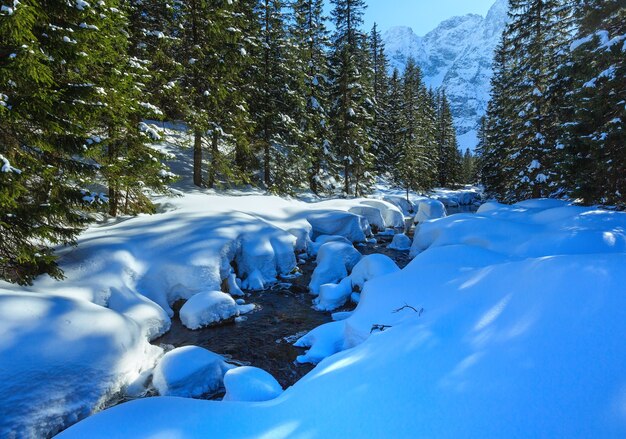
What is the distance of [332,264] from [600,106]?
35.7 ft

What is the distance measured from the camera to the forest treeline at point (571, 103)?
11.6 meters

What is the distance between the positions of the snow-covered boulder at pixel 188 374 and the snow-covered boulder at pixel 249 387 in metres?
1.21

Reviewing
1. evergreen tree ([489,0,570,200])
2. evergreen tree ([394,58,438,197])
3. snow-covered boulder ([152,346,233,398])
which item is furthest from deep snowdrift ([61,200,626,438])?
evergreen tree ([394,58,438,197])

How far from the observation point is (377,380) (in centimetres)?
321

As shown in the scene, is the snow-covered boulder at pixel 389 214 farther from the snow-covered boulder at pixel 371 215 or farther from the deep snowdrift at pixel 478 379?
the deep snowdrift at pixel 478 379

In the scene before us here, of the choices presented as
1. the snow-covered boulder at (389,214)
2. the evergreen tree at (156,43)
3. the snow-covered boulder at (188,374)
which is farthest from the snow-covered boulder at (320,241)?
the snow-covered boulder at (188,374)

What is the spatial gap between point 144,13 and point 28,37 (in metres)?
11.5

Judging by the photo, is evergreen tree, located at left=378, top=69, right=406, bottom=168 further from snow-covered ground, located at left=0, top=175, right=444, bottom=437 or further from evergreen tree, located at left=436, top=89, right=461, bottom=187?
snow-covered ground, located at left=0, top=175, right=444, bottom=437

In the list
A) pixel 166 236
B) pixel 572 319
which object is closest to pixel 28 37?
pixel 166 236

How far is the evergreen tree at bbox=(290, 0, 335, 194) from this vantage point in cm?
2338

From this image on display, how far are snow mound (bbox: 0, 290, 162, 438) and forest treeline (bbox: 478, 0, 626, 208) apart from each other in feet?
48.8

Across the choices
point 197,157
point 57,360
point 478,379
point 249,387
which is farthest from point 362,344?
point 197,157

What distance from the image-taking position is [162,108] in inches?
669

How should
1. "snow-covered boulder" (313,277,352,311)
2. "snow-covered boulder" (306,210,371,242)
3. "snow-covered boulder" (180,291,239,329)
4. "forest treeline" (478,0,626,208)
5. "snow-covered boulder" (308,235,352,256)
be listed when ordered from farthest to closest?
"snow-covered boulder" (306,210,371,242)
"snow-covered boulder" (308,235,352,256)
"forest treeline" (478,0,626,208)
"snow-covered boulder" (313,277,352,311)
"snow-covered boulder" (180,291,239,329)
